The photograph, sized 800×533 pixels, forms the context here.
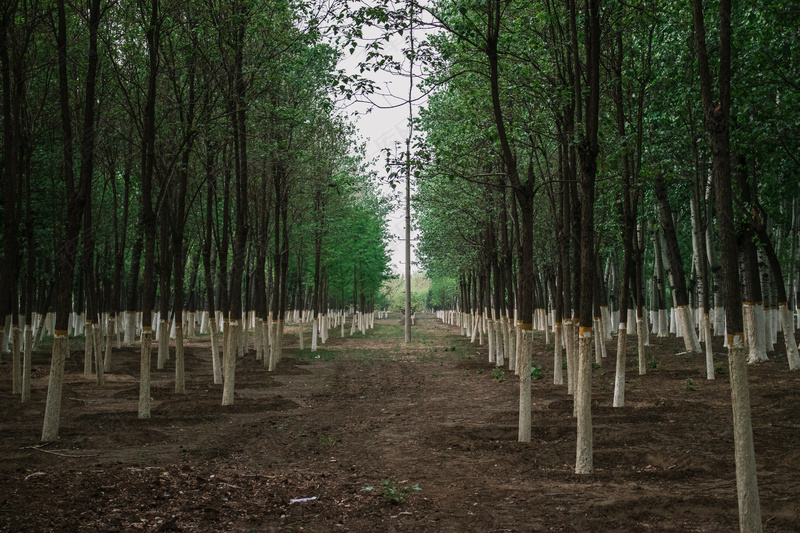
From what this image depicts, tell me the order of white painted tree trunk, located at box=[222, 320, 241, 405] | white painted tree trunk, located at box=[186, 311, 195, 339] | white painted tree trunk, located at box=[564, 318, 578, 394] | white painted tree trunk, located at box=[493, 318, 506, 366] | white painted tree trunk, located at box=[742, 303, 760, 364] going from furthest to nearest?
white painted tree trunk, located at box=[186, 311, 195, 339], white painted tree trunk, located at box=[493, 318, 506, 366], white painted tree trunk, located at box=[742, 303, 760, 364], white painted tree trunk, located at box=[222, 320, 241, 405], white painted tree trunk, located at box=[564, 318, 578, 394]

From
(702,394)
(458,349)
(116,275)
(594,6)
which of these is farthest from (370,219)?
(594,6)

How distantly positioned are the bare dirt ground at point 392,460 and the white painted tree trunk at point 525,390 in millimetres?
225

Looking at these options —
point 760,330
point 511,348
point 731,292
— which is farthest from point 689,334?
point 731,292

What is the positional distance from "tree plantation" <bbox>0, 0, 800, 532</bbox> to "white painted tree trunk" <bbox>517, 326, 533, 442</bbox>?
46 millimetres

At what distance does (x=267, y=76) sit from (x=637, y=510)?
38.8 feet

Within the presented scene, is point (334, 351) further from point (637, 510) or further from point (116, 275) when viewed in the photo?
point (637, 510)

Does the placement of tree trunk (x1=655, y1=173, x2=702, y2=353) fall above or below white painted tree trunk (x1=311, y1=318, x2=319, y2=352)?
above

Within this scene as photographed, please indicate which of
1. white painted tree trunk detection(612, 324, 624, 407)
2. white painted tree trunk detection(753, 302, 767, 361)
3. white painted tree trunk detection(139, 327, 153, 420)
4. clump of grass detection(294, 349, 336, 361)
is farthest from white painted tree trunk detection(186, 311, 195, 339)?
white painted tree trunk detection(753, 302, 767, 361)

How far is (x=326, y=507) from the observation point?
6.51 metres

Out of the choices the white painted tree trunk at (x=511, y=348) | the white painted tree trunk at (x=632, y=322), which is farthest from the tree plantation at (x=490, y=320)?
the white painted tree trunk at (x=632, y=322)

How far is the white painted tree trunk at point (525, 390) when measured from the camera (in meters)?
9.48

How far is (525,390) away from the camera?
9.47m

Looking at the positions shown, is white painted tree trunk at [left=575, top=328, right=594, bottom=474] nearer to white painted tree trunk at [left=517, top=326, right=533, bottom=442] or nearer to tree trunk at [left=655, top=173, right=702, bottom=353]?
white painted tree trunk at [left=517, top=326, right=533, bottom=442]

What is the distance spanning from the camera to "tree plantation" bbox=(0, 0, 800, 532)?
6.34 metres
